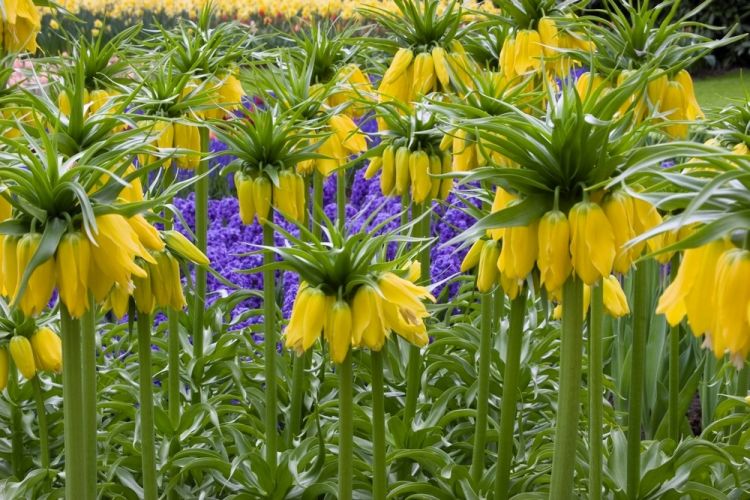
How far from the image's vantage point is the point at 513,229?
67.4 inches

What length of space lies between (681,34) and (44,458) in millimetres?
1800

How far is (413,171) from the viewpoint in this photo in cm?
271

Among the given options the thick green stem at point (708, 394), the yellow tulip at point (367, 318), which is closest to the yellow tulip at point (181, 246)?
the yellow tulip at point (367, 318)

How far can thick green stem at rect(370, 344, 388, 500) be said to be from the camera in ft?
6.36

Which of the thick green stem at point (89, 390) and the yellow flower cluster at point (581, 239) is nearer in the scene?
the yellow flower cluster at point (581, 239)

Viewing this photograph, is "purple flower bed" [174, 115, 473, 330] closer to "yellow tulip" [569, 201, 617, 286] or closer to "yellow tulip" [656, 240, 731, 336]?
"yellow tulip" [569, 201, 617, 286]

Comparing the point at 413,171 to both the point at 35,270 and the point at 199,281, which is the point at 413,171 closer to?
the point at 199,281

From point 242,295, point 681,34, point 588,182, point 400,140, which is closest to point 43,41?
point 242,295

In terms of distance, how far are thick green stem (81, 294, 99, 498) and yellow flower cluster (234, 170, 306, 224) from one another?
62cm

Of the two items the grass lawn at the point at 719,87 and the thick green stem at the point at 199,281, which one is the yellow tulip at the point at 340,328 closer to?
the thick green stem at the point at 199,281

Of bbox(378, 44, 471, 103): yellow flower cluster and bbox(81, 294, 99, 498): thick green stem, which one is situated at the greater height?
bbox(378, 44, 471, 103): yellow flower cluster

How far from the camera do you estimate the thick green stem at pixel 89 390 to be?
1.91m

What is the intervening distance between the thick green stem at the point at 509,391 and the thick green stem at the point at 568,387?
0.41m

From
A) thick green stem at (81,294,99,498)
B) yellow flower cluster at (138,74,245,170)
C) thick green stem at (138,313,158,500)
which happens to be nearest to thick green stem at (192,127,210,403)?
yellow flower cluster at (138,74,245,170)
